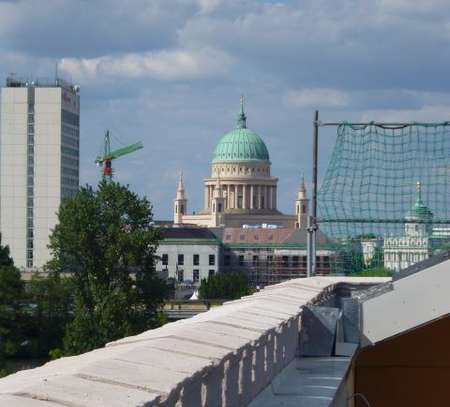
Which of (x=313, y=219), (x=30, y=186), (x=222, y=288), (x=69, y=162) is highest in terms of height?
(x=69, y=162)

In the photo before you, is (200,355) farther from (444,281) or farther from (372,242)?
(372,242)

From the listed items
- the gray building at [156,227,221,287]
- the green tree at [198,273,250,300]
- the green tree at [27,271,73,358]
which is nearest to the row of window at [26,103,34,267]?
the gray building at [156,227,221,287]

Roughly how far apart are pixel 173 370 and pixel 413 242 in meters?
15.2

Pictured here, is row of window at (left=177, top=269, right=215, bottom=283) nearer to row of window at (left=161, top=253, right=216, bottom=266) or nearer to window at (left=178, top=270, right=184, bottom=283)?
window at (left=178, top=270, right=184, bottom=283)

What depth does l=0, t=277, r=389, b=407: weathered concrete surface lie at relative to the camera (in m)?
4.48

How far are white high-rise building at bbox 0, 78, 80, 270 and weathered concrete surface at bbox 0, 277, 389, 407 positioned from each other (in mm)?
171748

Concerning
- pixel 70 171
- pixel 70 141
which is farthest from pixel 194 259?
pixel 70 141

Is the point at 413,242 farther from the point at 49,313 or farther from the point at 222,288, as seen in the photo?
the point at 222,288

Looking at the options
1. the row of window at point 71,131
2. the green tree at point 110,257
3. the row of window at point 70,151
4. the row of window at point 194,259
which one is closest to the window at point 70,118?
the row of window at point 71,131

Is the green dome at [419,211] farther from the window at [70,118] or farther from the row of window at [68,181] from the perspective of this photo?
the row of window at [68,181]

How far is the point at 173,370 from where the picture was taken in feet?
16.9

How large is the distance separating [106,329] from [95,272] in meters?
5.12

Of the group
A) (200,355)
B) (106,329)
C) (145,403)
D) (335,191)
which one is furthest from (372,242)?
(106,329)

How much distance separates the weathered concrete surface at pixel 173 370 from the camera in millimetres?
4480
